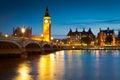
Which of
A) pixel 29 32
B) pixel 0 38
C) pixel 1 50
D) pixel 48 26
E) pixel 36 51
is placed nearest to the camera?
pixel 0 38

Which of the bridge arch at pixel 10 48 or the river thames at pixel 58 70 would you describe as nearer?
the river thames at pixel 58 70

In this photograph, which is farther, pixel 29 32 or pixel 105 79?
pixel 29 32

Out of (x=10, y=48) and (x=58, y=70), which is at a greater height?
(x=10, y=48)

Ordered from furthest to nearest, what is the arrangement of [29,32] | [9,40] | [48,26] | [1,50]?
[29,32] < [48,26] < [1,50] < [9,40]

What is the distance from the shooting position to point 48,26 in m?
172

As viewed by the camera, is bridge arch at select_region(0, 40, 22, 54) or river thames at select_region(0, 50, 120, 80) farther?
Answer: bridge arch at select_region(0, 40, 22, 54)

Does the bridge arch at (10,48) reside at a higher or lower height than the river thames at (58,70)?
higher

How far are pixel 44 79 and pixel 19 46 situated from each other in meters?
43.3

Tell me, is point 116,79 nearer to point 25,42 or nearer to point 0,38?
point 0,38

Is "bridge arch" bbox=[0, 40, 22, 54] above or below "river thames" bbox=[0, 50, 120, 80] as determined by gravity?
above

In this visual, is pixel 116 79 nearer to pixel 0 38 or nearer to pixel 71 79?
pixel 71 79

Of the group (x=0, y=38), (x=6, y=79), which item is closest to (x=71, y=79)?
(x=6, y=79)

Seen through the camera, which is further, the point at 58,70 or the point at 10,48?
the point at 10,48

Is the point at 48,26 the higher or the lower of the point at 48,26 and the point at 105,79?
the higher
